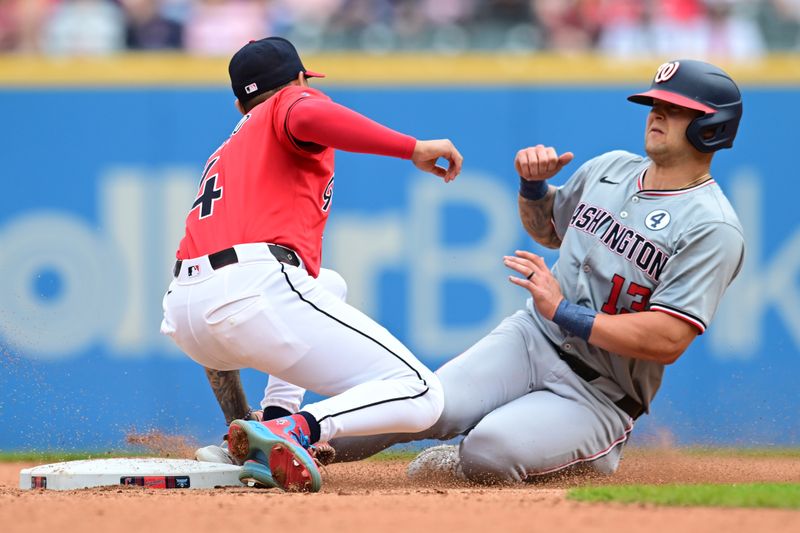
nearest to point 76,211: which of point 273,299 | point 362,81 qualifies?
point 362,81

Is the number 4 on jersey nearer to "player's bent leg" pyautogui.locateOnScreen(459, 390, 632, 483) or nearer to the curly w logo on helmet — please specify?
"player's bent leg" pyautogui.locateOnScreen(459, 390, 632, 483)

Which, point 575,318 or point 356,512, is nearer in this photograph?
point 356,512

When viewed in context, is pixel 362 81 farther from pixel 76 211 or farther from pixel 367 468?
pixel 367 468

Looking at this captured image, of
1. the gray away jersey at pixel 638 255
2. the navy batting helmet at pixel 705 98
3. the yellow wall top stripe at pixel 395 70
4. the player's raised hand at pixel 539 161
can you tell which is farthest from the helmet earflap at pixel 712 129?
the yellow wall top stripe at pixel 395 70

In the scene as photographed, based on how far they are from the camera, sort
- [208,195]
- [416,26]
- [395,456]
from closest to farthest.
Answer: [208,195]
[395,456]
[416,26]

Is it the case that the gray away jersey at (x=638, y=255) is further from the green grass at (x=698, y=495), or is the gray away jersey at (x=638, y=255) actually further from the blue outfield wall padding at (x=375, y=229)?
the blue outfield wall padding at (x=375, y=229)

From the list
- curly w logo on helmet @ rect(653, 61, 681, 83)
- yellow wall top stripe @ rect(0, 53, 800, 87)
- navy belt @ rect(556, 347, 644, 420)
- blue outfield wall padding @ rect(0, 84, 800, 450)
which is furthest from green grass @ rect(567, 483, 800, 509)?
yellow wall top stripe @ rect(0, 53, 800, 87)

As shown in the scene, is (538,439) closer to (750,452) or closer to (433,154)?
(433,154)

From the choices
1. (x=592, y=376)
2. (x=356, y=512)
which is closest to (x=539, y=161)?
(x=592, y=376)
